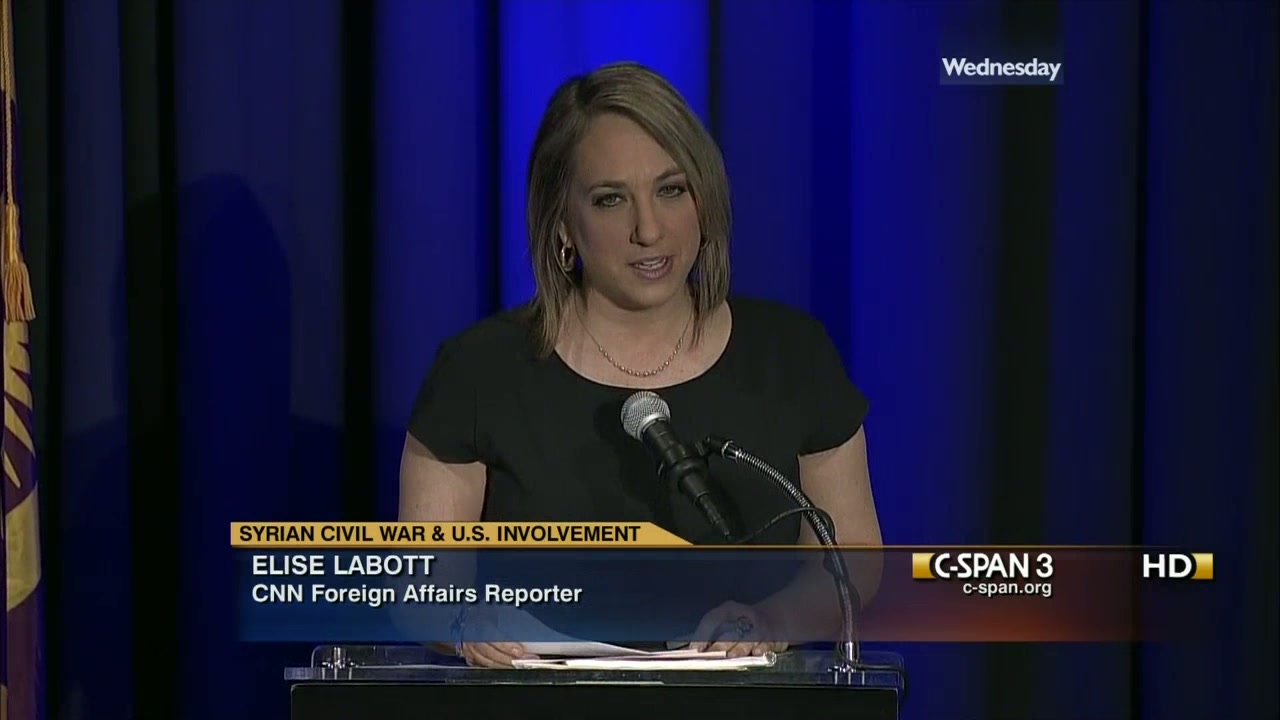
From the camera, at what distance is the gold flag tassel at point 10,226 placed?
239 centimetres

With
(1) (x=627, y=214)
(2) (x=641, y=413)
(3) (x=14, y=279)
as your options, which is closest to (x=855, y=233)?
(1) (x=627, y=214)

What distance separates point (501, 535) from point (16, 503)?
75cm

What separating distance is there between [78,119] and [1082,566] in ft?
5.71

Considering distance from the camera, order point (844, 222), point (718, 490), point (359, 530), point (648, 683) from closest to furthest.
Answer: point (648, 683) < point (718, 490) < point (359, 530) < point (844, 222)

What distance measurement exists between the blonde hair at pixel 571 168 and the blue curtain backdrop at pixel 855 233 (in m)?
0.12

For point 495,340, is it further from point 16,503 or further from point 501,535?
point 16,503

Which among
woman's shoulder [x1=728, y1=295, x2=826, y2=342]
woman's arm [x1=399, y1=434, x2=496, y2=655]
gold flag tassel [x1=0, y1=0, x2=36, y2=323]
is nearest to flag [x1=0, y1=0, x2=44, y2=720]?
gold flag tassel [x1=0, y1=0, x2=36, y2=323]

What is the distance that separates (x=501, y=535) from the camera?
2342mm

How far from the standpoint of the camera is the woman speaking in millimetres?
2320

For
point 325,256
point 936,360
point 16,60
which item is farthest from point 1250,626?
point 16,60

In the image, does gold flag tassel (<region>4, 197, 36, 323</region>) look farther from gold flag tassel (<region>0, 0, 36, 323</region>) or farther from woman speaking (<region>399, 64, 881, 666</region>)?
woman speaking (<region>399, 64, 881, 666</region>)

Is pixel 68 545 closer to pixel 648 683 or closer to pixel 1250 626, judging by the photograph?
pixel 648 683

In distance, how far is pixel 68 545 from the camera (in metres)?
2.62

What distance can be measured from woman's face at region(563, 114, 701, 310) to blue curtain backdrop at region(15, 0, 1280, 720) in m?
0.19
